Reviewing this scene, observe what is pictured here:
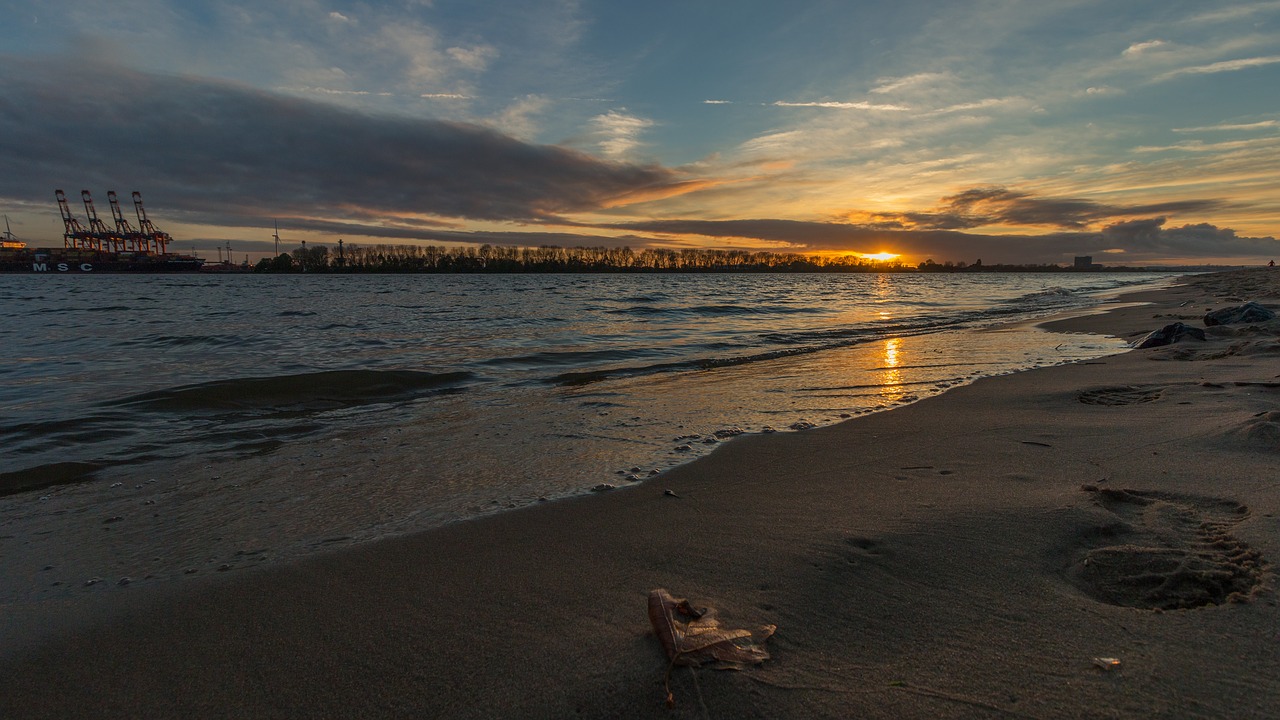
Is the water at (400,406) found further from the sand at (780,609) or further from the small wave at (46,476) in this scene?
the sand at (780,609)

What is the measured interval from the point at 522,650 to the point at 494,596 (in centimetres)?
47

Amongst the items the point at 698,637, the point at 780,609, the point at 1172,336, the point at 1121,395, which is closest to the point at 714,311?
the point at 1172,336

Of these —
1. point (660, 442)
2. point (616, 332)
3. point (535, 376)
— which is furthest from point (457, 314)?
point (660, 442)

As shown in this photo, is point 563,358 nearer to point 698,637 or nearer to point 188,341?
point 188,341

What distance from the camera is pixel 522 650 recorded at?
1.91 m

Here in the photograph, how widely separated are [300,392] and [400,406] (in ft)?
5.32

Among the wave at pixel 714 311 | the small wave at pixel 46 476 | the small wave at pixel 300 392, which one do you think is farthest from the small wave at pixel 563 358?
the wave at pixel 714 311

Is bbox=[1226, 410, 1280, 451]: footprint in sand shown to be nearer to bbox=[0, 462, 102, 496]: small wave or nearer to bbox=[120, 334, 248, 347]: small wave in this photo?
bbox=[0, 462, 102, 496]: small wave

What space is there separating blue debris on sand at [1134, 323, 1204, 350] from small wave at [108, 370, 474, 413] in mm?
10594

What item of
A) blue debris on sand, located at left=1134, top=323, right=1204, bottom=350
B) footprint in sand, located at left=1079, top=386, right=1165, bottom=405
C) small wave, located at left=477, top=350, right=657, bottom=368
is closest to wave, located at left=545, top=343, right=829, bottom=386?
small wave, located at left=477, top=350, right=657, bottom=368

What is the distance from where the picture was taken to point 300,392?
299 inches

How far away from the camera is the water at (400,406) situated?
392 centimetres

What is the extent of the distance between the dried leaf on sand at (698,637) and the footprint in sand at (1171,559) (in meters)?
1.26

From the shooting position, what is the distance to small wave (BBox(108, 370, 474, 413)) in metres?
6.86
